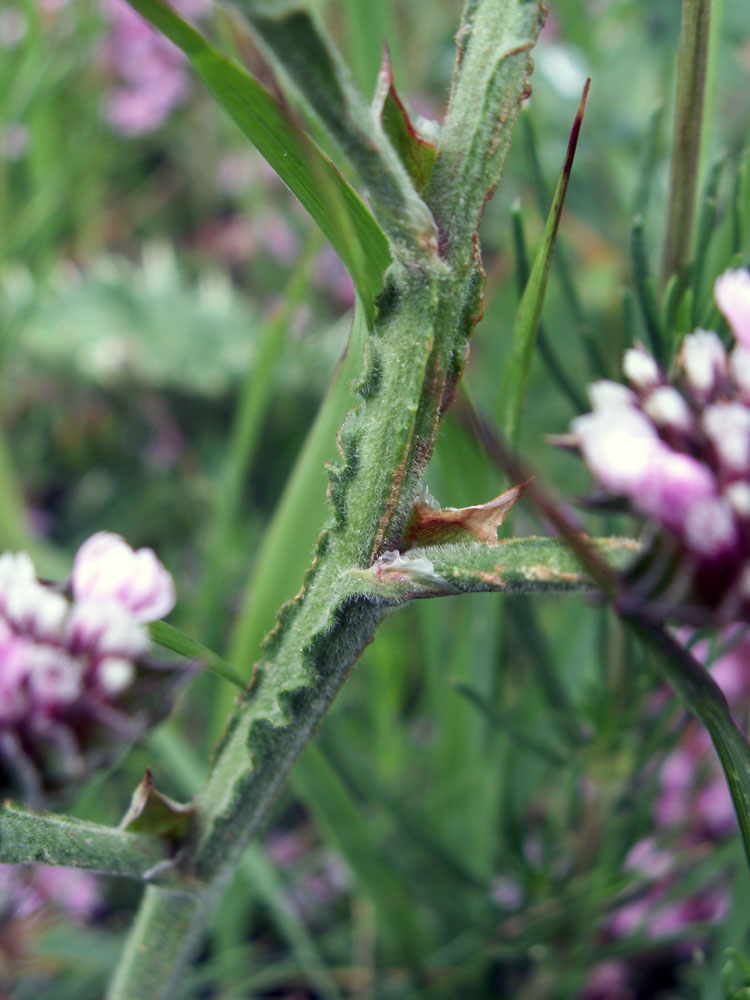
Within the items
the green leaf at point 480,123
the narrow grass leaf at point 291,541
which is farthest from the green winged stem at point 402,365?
the narrow grass leaf at point 291,541

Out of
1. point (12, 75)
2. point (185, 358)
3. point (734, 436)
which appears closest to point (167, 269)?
point (185, 358)

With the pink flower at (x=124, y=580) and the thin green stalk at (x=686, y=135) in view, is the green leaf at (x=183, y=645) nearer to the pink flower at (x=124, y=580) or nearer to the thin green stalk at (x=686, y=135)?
the pink flower at (x=124, y=580)

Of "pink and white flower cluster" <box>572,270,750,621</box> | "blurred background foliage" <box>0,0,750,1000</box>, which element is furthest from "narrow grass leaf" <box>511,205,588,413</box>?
"pink and white flower cluster" <box>572,270,750,621</box>

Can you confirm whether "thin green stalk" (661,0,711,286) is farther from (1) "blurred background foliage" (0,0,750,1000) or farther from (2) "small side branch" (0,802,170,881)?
(2) "small side branch" (0,802,170,881)

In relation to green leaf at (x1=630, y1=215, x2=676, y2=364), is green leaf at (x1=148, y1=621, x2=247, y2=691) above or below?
below

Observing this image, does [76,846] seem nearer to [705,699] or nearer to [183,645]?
[183,645]

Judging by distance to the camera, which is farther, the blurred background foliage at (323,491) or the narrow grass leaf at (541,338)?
the blurred background foliage at (323,491)

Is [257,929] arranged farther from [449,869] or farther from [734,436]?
[734,436]
